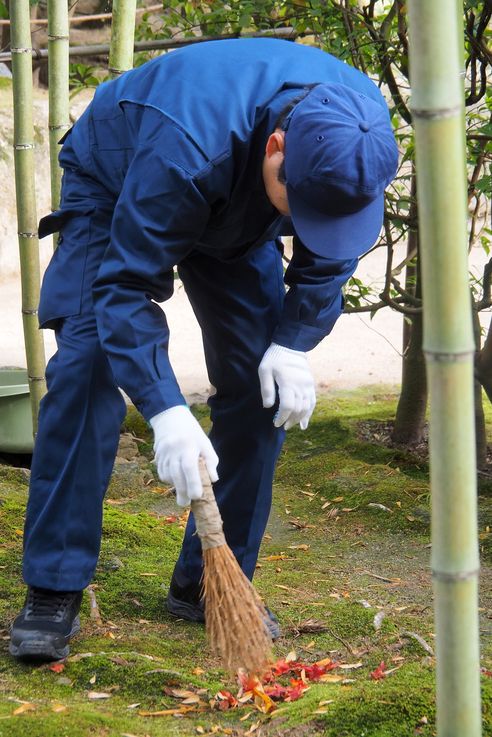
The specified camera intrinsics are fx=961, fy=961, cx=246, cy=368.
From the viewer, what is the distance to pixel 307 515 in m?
3.39

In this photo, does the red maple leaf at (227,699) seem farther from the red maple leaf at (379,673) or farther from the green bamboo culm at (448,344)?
→ the green bamboo culm at (448,344)

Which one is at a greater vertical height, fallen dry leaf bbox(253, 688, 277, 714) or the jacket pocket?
the jacket pocket

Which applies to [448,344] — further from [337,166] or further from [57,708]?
[57,708]

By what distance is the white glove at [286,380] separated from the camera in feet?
7.02

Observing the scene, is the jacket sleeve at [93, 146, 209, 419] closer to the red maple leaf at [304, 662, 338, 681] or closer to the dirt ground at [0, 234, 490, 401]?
the red maple leaf at [304, 662, 338, 681]

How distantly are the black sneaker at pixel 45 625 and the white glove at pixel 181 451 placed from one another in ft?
1.73

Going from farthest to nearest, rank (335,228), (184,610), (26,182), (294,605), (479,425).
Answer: (479,425) → (26,182) → (294,605) → (184,610) → (335,228)

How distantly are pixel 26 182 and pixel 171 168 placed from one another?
1260 mm

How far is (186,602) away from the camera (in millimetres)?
2438

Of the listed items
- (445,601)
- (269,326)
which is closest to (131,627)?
(269,326)

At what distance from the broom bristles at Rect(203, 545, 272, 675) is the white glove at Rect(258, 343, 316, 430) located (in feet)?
1.49

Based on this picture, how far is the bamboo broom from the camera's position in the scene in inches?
70.0

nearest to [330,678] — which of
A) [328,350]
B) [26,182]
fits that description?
[26,182]

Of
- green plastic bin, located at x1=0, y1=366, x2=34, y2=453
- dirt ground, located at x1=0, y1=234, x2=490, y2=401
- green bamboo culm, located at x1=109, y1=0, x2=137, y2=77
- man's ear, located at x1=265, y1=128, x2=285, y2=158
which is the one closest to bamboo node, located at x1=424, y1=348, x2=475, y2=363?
man's ear, located at x1=265, y1=128, x2=285, y2=158
